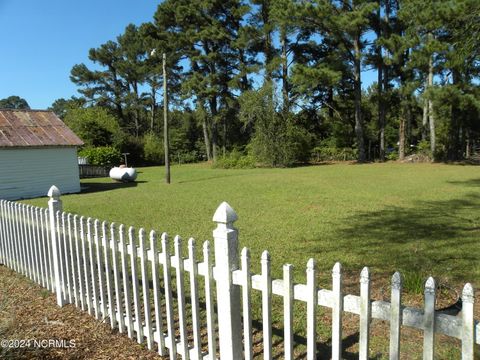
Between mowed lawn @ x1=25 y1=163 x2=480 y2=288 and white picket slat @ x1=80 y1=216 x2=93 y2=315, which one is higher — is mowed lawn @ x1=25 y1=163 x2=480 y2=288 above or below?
below

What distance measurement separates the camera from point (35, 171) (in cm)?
1645

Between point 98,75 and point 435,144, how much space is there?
127ft

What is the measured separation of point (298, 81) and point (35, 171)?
20.9 meters

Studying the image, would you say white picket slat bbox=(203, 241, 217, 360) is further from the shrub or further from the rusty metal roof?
the shrub

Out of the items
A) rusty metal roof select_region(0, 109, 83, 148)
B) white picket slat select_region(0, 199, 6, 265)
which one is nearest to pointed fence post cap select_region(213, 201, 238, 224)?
white picket slat select_region(0, 199, 6, 265)

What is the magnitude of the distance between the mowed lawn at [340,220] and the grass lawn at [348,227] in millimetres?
18

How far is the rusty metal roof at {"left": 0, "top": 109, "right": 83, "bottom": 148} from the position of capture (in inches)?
627

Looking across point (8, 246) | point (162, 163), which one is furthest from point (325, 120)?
point (8, 246)

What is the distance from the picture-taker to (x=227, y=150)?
41844 millimetres

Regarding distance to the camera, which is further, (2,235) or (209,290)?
(2,235)

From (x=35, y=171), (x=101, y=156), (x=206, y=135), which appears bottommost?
(x=35, y=171)

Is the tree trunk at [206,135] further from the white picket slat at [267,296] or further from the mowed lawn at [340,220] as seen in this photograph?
the white picket slat at [267,296]

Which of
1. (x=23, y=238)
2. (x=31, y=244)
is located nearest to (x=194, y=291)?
(x=31, y=244)

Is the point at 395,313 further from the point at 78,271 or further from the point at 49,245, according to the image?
the point at 49,245
